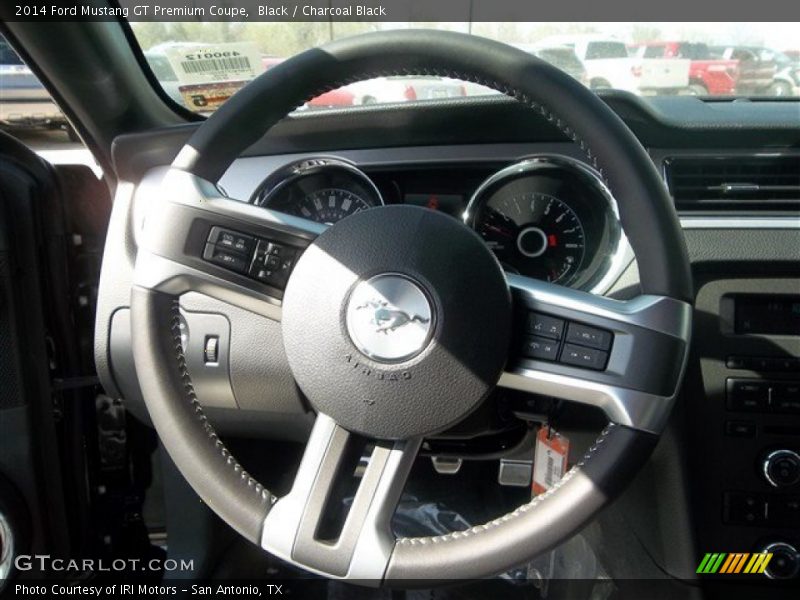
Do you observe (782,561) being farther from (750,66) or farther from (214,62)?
(214,62)

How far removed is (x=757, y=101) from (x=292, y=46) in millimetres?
1043

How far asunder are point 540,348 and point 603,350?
83 millimetres

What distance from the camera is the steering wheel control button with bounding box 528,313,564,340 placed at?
44.7 inches

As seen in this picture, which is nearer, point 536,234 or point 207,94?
point 536,234

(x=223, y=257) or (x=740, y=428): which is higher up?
(x=223, y=257)

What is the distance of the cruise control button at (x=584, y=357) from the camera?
3.65ft

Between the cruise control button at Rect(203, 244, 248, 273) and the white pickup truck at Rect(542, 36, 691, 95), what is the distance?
83 cm

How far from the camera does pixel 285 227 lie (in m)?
1.24

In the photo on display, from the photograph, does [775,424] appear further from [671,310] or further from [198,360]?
[198,360]

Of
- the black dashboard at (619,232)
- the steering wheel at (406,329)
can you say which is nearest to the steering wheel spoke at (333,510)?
the steering wheel at (406,329)

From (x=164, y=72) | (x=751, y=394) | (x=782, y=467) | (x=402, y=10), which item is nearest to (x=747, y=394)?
(x=751, y=394)

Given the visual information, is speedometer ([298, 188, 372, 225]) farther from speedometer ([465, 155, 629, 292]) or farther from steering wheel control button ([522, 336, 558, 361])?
steering wheel control button ([522, 336, 558, 361])

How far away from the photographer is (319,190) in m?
1.71

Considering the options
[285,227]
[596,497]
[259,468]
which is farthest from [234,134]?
[259,468]
